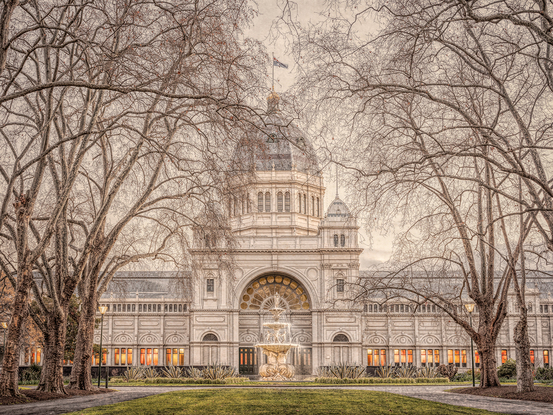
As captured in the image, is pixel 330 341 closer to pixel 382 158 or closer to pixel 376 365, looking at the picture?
pixel 376 365

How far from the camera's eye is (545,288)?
63.4 m

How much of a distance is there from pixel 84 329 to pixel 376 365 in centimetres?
4109

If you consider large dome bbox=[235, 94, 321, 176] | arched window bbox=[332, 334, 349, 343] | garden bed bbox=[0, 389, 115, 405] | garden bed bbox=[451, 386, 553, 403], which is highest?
large dome bbox=[235, 94, 321, 176]

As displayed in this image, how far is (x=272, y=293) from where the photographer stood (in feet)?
187

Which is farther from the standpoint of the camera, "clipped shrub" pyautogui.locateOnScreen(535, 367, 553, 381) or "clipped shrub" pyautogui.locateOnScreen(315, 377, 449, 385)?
"clipped shrub" pyautogui.locateOnScreen(535, 367, 553, 381)

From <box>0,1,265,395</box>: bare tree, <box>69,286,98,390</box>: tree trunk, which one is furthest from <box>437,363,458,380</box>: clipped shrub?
<box>69,286,98,390</box>: tree trunk

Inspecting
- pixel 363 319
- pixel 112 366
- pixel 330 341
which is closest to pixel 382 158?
pixel 330 341

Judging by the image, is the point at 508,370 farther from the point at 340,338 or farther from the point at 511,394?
the point at 511,394

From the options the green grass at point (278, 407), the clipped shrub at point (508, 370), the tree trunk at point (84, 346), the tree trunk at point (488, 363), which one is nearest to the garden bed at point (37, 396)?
the tree trunk at point (84, 346)

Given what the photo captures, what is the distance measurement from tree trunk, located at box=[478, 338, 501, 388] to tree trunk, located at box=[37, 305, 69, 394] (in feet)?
A: 49.8

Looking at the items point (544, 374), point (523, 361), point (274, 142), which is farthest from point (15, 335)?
point (544, 374)

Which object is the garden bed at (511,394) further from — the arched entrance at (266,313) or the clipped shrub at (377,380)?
the arched entrance at (266,313)

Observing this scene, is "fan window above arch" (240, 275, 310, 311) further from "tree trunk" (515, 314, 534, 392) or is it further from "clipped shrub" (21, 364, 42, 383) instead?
"tree trunk" (515, 314, 534, 392)

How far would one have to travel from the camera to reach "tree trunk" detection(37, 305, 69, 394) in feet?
61.8
